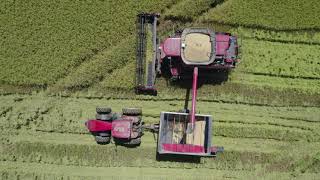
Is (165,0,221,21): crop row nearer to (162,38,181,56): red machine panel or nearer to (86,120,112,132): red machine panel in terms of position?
(162,38,181,56): red machine panel

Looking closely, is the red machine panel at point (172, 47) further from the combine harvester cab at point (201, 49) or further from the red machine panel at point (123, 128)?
the red machine panel at point (123, 128)

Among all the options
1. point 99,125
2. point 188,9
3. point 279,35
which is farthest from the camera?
point 279,35

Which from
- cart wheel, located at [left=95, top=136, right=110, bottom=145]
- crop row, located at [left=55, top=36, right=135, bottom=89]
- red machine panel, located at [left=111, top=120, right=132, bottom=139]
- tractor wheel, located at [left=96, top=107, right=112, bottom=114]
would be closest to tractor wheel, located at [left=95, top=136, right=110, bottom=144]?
cart wheel, located at [left=95, top=136, right=110, bottom=145]

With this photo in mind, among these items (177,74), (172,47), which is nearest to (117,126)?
(177,74)

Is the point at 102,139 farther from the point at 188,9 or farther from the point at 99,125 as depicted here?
the point at 188,9

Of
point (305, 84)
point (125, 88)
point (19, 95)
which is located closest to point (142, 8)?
point (125, 88)

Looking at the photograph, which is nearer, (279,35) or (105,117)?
(105,117)

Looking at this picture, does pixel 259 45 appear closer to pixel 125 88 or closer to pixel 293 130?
pixel 293 130
